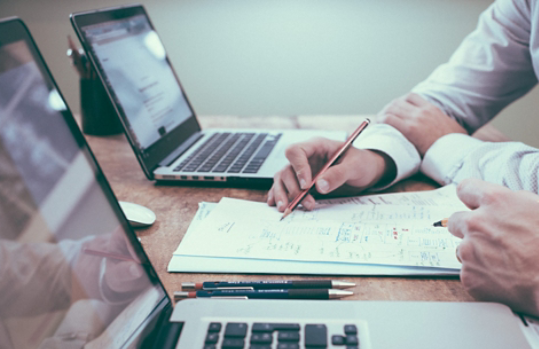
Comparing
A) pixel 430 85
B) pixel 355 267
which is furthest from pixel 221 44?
pixel 355 267

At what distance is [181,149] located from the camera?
0.89 m

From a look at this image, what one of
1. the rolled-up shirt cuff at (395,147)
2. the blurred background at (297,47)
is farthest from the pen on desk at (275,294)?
the blurred background at (297,47)

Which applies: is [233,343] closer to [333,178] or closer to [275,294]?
[275,294]

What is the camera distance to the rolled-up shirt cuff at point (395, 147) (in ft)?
2.46

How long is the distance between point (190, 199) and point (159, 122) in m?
0.23

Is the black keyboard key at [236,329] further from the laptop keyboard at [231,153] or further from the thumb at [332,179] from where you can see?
the laptop keyboard at [231,153]

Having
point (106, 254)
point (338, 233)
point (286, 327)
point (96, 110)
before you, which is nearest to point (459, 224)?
point (338, 233)

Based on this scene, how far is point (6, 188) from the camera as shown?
27cm

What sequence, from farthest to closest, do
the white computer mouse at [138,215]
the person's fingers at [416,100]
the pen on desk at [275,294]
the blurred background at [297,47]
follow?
1. the blurred background at [297,47]
2. the person's fingers at [416,100]
3. the white computer mouse at [138,215]
4. the pen on desk at [275,294]

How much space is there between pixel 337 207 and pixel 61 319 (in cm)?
43

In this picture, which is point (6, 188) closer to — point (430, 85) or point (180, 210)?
point (180, 210)

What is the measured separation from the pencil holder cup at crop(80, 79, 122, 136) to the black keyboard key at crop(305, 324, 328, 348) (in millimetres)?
843

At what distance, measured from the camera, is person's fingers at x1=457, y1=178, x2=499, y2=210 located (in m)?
0.48

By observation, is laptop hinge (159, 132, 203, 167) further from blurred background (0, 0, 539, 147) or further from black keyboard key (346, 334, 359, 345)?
blurred background (0, 0, 539, 147)
